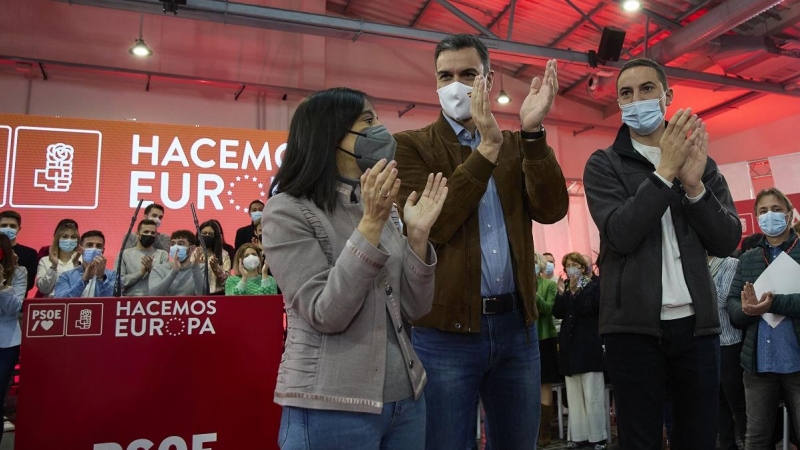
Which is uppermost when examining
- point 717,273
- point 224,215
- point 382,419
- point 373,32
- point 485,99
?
point 373,32

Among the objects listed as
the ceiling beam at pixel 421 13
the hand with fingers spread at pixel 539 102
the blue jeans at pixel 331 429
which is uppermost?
the ceiling beam at pixel 421 13

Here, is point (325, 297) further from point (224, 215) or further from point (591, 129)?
point (591, 129)

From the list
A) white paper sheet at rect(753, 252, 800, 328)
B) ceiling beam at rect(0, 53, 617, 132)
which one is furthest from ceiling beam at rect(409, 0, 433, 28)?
white paper sheet at rect(753, 252, 800, 328)

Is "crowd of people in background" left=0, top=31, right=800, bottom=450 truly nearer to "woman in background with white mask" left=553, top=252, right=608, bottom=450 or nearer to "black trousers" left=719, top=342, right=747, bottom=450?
"black trousers" left=719, top=342, right=747, bottom=450

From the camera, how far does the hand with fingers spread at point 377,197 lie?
1370 millimetres

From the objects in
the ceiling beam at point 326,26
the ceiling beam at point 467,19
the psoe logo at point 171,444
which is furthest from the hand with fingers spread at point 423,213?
the ceiling beam at point 467,19

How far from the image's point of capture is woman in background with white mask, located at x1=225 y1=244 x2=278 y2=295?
16.9 ft

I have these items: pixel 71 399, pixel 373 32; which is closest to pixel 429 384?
pixel 71 399

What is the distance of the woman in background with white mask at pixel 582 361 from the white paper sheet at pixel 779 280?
60.1 inches

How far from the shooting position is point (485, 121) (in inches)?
67.7

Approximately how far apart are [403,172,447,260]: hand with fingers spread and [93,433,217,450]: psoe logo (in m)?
1.37

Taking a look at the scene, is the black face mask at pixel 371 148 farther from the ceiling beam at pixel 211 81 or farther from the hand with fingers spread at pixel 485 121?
the ceiling beam at pixel 211 81

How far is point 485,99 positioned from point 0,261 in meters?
4.00

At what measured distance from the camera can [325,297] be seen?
4.29ft
